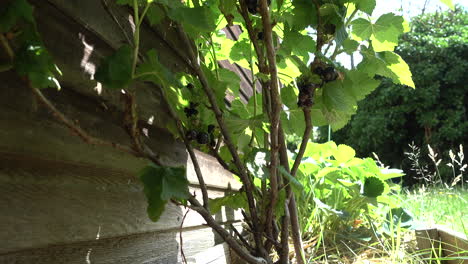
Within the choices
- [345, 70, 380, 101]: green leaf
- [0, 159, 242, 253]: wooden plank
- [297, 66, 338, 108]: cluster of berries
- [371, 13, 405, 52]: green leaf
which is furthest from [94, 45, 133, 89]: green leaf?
[371, 13, 405, 52]: green leaf

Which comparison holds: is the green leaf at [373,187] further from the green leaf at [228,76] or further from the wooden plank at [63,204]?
the wooden plank at [63,204]

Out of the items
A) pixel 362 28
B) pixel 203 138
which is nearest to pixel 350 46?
pixel 362 28

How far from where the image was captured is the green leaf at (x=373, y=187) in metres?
2.19

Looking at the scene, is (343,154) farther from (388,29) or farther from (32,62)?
(32,62)

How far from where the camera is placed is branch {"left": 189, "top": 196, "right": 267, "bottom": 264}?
3.05 ft

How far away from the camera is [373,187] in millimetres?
2197

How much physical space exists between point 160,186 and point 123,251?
487 millimetres

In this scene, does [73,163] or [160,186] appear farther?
[73,163]

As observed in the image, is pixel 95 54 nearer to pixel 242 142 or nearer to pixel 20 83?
pixel 20 83

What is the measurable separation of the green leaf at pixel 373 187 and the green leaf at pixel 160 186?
1.75 m

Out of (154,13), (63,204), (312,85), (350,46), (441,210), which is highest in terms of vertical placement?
(154,13)

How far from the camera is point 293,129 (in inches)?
45.9

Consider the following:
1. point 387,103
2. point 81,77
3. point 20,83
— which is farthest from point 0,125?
point 387,103

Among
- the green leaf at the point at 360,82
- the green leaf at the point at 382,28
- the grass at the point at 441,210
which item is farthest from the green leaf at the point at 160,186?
the grass at the point at 441,210
